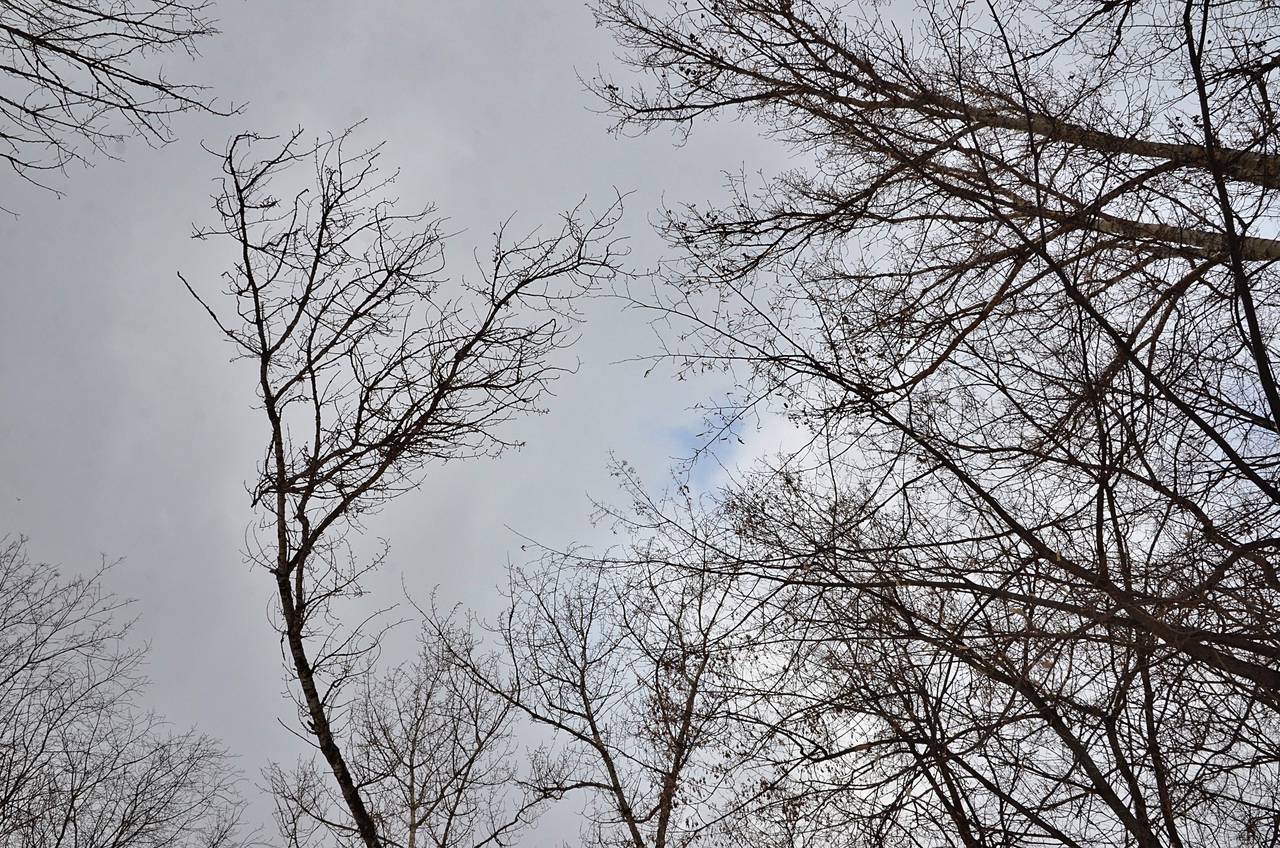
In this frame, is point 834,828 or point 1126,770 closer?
point 1126,770

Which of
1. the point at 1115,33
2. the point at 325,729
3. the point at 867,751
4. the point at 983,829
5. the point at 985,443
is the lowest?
the point at 983,829

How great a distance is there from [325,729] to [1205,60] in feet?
18.2

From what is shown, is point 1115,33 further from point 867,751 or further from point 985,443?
point 867,751

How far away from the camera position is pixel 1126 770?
3.37 metres

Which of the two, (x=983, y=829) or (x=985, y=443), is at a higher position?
(x=985, y=443)

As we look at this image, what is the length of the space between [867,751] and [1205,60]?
3.75 metres

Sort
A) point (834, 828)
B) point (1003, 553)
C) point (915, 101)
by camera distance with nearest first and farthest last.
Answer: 1. point (1003, 553)
2. point (834, 828)
3. point (915, 101)

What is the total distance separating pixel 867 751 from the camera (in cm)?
398

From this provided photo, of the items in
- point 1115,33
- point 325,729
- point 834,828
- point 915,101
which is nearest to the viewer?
point 834,828

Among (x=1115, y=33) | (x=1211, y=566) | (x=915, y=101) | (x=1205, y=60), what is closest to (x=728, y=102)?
(x=915, y=101)

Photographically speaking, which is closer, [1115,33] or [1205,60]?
[1205,60]

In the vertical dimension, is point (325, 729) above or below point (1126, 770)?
above

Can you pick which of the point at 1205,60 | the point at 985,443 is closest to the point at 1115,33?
the point at 1205,60

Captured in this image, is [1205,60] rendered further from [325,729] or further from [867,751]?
[325,729]
